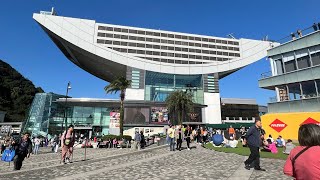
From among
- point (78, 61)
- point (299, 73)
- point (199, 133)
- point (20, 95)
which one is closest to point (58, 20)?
point (78, 61)

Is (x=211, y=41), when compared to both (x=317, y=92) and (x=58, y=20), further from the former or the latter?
(x=317, y=92)

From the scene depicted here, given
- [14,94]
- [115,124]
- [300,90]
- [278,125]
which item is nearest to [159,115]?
[115,124]

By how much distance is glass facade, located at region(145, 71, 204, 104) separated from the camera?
2694 inches

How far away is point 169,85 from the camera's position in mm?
72062

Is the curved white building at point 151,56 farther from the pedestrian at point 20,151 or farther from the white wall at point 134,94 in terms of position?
the pedestrian at point 20,151

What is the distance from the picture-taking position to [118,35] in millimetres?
74000

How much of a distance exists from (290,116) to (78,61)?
245ft

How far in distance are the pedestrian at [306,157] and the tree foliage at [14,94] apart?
9556cm

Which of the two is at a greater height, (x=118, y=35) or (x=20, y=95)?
(x=118, y=35)

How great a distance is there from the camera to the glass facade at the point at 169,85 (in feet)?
225

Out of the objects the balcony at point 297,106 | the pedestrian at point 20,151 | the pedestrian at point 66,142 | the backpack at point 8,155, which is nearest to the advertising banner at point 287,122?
the balcony at point 297,106

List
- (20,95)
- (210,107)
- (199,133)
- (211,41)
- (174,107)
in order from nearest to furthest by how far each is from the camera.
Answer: (199,133) → (174,107) → (210,107) → (211,41) → (20,95)

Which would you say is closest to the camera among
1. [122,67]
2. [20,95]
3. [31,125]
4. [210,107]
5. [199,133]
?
[199,133]

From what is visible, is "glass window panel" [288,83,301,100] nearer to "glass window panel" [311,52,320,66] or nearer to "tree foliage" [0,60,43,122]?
"glass window panel" [311,52,320,66]
